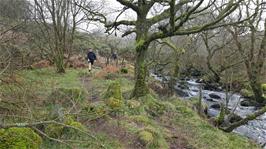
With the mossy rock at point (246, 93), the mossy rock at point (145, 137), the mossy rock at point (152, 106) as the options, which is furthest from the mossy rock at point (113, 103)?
the mossy rock at point (246, 93)

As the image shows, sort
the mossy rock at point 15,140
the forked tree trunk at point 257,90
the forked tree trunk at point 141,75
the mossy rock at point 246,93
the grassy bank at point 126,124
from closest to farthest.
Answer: the mossy rock at point 15,140 → the grassy bank at point 126,124 → the forked tree trunk at point 141,75 → the forked tree trunk at point 257,90 → the mossy rock at point 246,93

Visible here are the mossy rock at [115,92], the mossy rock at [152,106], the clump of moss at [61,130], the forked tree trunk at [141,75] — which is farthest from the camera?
the forked tree trunk at [141,75]

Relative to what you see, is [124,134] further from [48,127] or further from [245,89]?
[245,89]

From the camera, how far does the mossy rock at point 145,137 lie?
32.3 feet

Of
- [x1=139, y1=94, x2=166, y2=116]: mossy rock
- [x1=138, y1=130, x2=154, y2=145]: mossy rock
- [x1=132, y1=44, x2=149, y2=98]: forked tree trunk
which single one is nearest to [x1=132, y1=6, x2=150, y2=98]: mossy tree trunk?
[x1=132, y1=44, x2=149, y2=98]: forked tree trunk

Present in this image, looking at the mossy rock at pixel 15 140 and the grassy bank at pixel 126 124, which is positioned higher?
the mossy rock at pixel 15 140

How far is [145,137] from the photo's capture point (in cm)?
995

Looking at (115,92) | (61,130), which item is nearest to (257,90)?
(115,92)

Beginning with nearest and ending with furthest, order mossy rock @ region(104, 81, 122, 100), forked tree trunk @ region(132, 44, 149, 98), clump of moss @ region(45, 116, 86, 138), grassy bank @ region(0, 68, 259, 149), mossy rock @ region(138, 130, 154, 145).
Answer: clump of moss @ region(45, 116, 86, 138)
grassy bank @ region(0, 68, 259, 149)
mossy rock @ region(138, 130, 154, 145)
mossy rock @ region(104, 81, 122, 100)
forked tree trunk @ region(132, 44, 149, 98)

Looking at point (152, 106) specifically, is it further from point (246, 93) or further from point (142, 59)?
point (246, 93)

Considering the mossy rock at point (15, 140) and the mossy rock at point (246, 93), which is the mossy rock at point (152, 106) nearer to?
the mossy rock at point (15, 140)

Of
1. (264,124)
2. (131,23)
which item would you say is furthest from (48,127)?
(264,124)

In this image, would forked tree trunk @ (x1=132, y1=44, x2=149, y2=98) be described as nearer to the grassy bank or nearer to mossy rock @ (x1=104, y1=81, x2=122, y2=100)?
the grassy bank

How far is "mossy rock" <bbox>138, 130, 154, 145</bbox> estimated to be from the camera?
9836 millimetres
